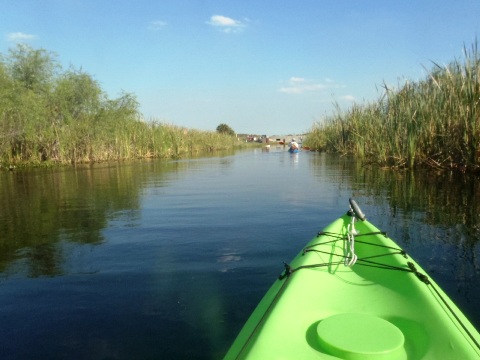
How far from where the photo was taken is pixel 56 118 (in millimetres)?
20656

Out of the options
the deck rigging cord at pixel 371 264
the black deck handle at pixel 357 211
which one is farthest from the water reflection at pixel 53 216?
the black deck handle at pixel 357 211

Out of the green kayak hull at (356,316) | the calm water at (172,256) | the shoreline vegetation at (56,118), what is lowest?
the calm water at (172,256)

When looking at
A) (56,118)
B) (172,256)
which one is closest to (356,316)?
(172,256)

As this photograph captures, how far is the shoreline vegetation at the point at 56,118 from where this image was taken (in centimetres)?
1809

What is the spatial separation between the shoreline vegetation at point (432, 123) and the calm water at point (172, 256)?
4.29 ft

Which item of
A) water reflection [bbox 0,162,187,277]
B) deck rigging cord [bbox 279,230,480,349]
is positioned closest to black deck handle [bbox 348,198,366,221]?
deck rigging cord [bbox 279,230,480,349]

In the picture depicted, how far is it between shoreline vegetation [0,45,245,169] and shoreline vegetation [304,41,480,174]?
611 inches

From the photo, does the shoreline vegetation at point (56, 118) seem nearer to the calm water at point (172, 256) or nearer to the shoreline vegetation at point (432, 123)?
the calm water at point (172, 256)

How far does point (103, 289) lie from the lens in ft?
11.2

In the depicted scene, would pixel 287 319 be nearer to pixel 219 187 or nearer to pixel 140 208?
pixel 140 208

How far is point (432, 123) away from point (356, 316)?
9940 mm

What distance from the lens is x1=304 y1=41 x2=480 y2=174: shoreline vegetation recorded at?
8.73 m

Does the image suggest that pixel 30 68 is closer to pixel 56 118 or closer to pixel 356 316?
pixel 56 118

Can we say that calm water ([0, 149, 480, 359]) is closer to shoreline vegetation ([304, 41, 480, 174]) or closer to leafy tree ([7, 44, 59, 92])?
shoreline vegetation ([304, 41, 480, 174])
